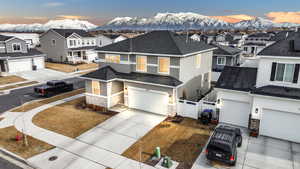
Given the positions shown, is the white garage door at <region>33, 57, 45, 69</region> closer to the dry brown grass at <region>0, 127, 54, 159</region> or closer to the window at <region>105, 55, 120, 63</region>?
the window at <region>105, 55, 120, 63</region>

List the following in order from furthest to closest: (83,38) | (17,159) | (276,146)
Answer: (83,38), (276,146), (17,159)

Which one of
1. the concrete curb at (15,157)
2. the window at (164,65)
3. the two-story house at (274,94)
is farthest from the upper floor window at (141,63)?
the concrete curb at (15,157)

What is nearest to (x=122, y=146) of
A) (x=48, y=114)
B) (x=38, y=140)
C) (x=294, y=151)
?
(x=38, y=140)

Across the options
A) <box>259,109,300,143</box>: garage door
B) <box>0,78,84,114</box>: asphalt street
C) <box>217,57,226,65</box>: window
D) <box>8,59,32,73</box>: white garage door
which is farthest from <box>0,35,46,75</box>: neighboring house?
<box>259,109,300,143</box>: garage door

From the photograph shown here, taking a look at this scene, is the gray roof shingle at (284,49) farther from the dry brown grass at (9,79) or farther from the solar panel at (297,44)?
the dry brown grass at (9,79)

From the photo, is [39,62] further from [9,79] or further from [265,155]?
[265,155]

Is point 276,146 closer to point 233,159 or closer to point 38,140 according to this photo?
point 233,159
